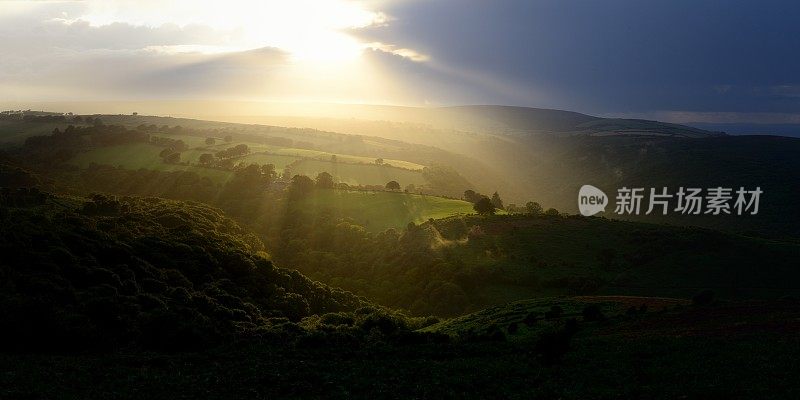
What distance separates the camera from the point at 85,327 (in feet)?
128

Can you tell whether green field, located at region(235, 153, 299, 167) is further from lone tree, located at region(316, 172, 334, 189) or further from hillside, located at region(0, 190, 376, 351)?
hillside, located at region(0, 190, 376, 351)

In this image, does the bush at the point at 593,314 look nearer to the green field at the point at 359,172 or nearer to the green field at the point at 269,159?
the green field at the point at 359,172

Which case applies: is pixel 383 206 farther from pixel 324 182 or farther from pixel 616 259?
pixel 616 259

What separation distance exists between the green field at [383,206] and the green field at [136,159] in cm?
3376

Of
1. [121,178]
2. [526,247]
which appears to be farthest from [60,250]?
[121,178]

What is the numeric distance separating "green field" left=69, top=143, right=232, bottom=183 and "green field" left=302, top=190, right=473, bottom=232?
33.8m

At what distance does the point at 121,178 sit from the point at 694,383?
148 meters

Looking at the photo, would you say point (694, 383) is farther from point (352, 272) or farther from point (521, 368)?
point (352, 272)

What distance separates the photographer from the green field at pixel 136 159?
15000 centimetres

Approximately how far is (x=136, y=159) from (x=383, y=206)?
289ft

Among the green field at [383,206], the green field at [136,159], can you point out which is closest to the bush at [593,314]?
the green field at [383,206]

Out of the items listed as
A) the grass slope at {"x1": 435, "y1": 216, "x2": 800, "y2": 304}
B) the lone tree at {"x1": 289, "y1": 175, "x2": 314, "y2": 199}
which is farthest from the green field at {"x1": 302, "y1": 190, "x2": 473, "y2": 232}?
the grass slope at {"x1": 435, "y1": 216, "x2": 800, "y2": 304}

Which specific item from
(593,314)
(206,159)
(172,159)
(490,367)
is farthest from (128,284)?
(206,159)

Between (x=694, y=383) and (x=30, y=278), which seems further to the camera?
(x=30, y=278)
